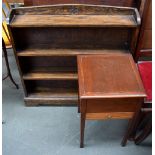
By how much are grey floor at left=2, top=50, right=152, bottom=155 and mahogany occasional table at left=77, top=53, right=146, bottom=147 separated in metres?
0.37

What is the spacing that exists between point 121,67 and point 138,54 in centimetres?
31

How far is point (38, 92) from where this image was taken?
1.87 m

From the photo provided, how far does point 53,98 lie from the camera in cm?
182

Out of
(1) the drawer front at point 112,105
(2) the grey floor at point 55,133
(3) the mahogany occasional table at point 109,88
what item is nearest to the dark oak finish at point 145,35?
(3) the mahogany occasional table at point 109,88

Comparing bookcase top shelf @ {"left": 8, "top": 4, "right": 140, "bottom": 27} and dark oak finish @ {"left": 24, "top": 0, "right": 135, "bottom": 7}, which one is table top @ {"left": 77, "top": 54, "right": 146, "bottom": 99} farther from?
dark oak finish @ {"left": 24, "top": 0, "right": 135, "bottom": 7}

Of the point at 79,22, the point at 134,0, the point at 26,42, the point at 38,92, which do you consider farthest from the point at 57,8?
the point at 38,92

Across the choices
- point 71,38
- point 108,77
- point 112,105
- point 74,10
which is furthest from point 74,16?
point 112,105

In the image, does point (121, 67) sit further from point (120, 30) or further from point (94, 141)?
point (94, 141)

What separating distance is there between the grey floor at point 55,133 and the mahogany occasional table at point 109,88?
0.37 metres

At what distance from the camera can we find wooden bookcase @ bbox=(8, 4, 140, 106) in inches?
53.2

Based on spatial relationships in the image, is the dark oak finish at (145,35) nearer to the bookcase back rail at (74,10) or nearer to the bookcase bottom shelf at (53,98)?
the bookcase back rail at (74,10)

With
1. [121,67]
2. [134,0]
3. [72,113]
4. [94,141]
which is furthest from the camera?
[72,113]

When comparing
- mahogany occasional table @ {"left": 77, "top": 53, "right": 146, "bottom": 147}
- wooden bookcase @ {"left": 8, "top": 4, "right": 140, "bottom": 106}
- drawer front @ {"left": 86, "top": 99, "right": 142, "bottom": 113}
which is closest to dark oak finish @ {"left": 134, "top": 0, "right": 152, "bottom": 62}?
wooden bookcase @ {"left": 8, "top": 4, "right": 140, "bottom": 106}

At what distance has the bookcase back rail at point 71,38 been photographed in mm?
1475
